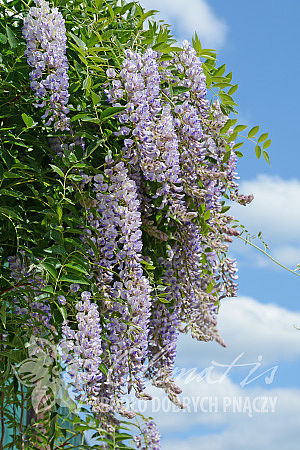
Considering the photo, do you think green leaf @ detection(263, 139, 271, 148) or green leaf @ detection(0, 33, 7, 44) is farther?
green leaf @ detection(263, 139, 271, 148)

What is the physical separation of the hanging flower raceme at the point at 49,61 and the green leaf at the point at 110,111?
0.09m

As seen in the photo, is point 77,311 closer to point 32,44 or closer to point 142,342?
point 142,342

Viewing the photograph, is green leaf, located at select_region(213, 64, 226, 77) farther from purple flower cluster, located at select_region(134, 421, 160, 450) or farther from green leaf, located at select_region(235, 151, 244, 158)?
purple flower cluster, located at select_region(134, 421, 160, 450)

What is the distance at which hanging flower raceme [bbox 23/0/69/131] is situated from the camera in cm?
140

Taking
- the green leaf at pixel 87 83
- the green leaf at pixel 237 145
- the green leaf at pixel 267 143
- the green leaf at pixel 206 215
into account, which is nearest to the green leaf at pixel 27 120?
the green leaf at pixel 87 83

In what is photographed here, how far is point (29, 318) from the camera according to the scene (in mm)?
1508

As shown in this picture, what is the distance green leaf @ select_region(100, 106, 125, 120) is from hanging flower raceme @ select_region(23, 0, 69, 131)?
93mm

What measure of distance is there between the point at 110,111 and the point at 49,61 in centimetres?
19

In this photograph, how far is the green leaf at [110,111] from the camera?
1434 millimetres

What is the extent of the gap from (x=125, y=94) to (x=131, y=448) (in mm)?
1018

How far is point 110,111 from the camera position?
1.44 meters

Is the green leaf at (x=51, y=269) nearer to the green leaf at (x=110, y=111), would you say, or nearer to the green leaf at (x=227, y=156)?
the green leaf at (x=110, y=111)

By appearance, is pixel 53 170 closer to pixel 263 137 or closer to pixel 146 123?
pixel 146 123

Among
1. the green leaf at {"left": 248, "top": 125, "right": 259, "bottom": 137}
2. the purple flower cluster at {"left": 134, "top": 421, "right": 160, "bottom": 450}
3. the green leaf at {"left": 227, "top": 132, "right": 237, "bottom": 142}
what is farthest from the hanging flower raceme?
the purple flower cluster at {"left": 134, "top": 421, "right": 160, "bottom": 450}
